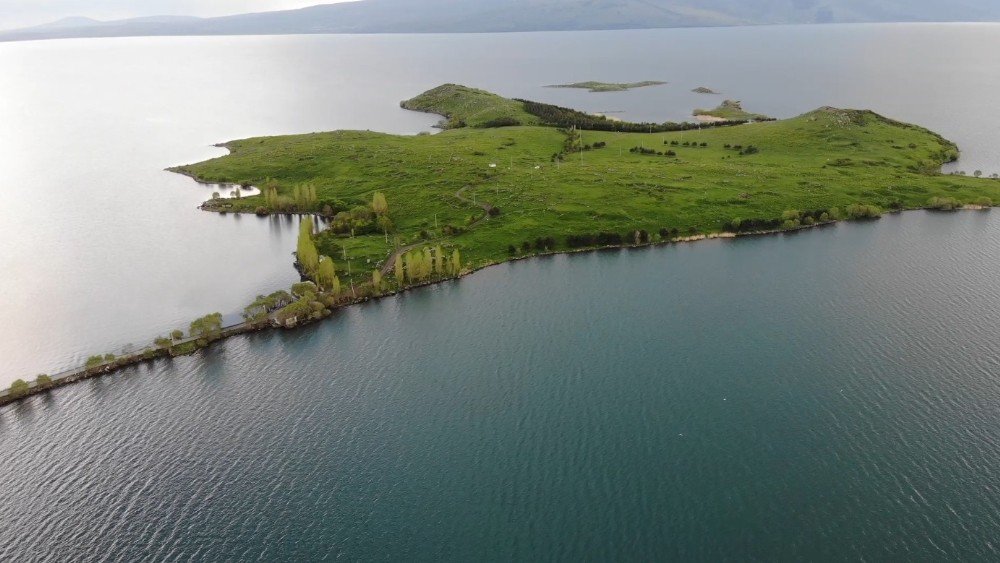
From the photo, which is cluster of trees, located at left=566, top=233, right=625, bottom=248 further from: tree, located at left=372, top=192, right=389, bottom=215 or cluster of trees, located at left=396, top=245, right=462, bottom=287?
tree, located at left=372, top=192, right=389, bottom=215

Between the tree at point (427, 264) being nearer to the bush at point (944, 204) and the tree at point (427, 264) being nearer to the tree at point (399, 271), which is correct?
the tree at point (399, 271)

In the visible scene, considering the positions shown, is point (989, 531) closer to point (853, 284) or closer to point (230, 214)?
point (853, 284)

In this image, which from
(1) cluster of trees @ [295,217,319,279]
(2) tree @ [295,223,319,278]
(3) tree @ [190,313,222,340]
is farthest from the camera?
(2) tree @ [295,223,319,278]

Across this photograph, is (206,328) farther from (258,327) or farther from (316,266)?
(316,266)

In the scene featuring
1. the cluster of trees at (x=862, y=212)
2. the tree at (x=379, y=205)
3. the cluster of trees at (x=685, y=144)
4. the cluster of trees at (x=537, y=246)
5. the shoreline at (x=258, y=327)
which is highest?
the cluster of trees at (x=685, y=144)

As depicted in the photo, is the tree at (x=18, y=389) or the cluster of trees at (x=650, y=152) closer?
the tree at (x=18, y=389)

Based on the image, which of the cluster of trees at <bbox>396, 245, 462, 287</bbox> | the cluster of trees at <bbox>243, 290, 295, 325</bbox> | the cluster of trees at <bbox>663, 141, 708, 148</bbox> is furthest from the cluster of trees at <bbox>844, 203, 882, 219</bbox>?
the cluster of trees at <bbox>243, 290, 295, 325</bbox>

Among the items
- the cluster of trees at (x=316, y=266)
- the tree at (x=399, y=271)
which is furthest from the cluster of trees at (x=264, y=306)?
the tree at (x=399, y=271)
